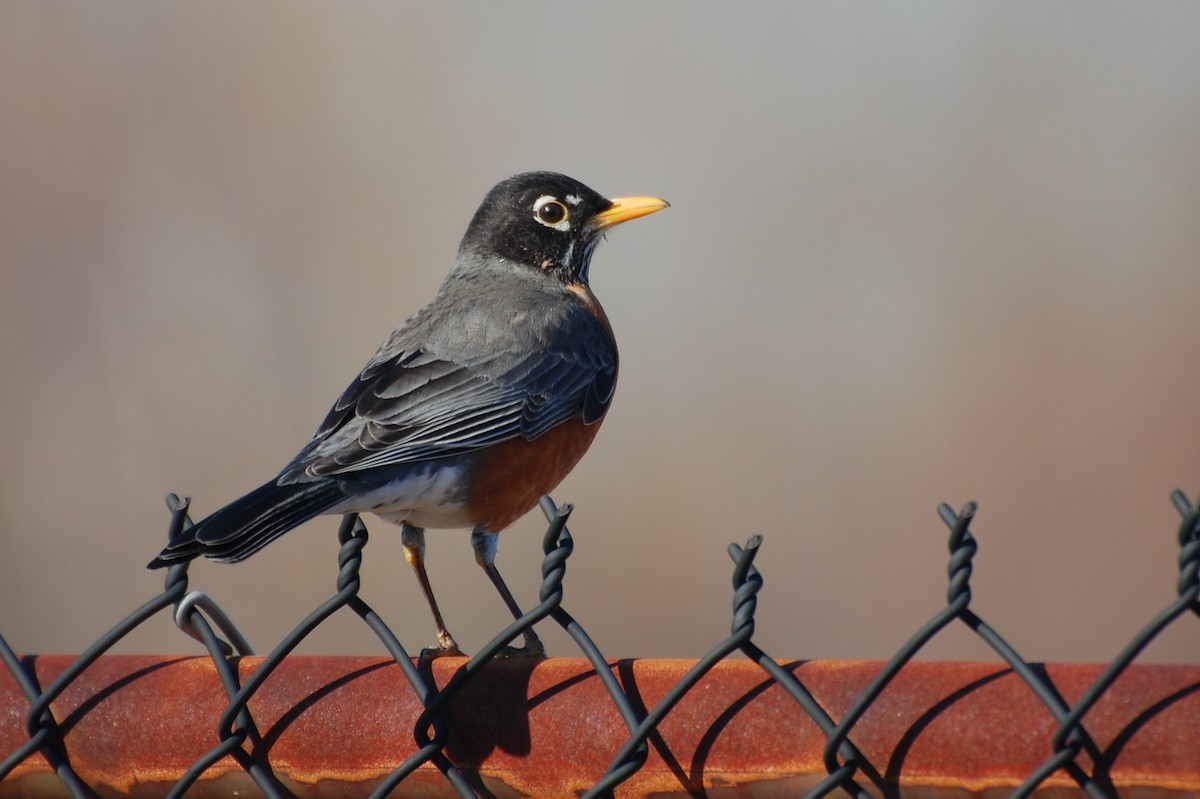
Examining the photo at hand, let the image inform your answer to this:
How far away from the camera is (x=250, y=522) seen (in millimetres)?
2449

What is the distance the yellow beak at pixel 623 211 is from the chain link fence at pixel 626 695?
266cm

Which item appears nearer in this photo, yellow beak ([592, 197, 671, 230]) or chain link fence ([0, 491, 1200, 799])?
chain link fence ([0, 491, 1200, 799])

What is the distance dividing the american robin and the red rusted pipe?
24.7 inches

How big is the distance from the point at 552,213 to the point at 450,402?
4.42 ft

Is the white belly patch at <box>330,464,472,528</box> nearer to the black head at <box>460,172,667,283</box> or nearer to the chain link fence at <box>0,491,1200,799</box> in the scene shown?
the chain link fence at <box>0,491,1200,799</box>

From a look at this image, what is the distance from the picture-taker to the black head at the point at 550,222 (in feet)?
15.4

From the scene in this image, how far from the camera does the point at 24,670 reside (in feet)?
6.80

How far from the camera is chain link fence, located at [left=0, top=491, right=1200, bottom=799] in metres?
1.48

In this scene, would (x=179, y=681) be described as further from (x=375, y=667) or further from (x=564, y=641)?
(x=564, y=641)

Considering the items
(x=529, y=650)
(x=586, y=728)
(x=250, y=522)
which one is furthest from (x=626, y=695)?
(x=529, y=650)

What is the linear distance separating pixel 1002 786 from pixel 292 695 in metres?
1.02

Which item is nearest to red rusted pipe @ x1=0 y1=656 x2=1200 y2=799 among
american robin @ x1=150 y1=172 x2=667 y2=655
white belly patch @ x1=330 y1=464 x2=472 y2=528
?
american robin @ x1=150 y1=172 x2=667 y2=655

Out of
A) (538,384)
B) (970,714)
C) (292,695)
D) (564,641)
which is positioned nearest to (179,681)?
(292,695)

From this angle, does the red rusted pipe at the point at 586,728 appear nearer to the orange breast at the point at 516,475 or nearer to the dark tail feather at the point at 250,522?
the dark tail feather at the point at 250,522
